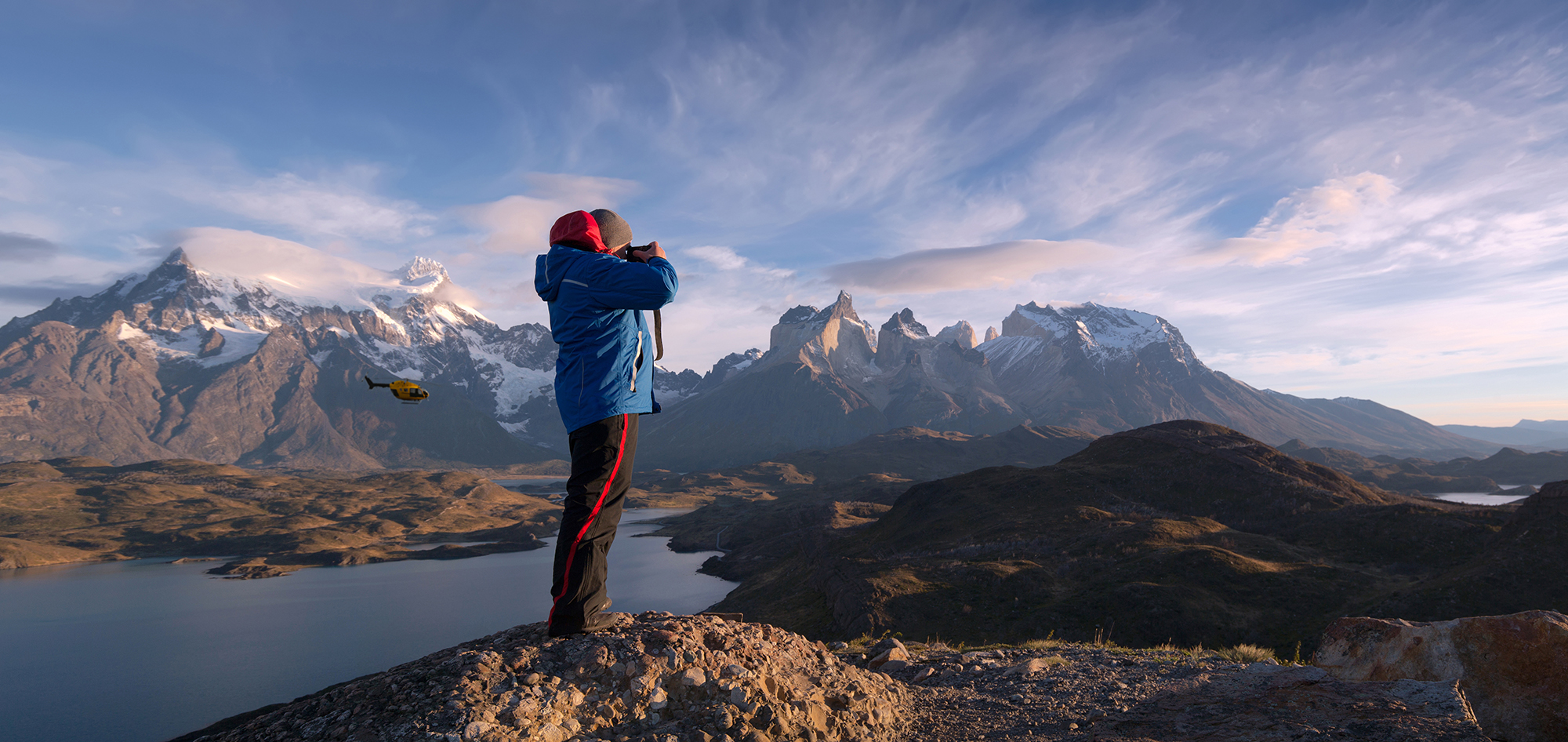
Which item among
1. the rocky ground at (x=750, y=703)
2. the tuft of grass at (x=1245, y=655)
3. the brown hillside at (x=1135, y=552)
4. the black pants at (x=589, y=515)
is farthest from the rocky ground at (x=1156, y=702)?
the brown hillside at (x=1135, y=552)

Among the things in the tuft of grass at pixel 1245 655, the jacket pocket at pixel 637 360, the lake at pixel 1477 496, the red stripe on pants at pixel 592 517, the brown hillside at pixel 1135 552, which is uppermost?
the jacket pocket at pixel 637 360

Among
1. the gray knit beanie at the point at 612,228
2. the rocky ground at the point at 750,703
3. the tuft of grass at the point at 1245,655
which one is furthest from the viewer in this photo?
the tuft of grass at the point at 1245,655

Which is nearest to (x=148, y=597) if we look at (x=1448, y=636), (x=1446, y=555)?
(x=1448, y=636)

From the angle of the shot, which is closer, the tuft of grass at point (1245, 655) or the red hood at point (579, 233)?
the red hood at point (579, 233)

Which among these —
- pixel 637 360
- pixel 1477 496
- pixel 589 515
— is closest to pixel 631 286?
pixel 637 360

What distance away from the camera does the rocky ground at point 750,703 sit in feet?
16.1

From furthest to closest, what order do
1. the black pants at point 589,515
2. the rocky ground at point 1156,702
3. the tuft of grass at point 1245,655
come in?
the tuft of grass at point 1245,655 < the black pants at point 589,515 < the rocky ground at point 1156,702

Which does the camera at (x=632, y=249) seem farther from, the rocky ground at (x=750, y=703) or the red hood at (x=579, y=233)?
the rocky ground at (x=750, y=703)

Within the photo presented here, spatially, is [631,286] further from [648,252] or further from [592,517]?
[592,517]

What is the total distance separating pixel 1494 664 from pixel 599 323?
26.8 ft

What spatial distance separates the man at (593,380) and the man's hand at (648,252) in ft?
0.10

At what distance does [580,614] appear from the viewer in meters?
5.98

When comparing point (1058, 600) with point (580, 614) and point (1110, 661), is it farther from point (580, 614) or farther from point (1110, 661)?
point (580, 614)

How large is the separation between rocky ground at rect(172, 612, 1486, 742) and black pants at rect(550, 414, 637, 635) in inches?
9.8
